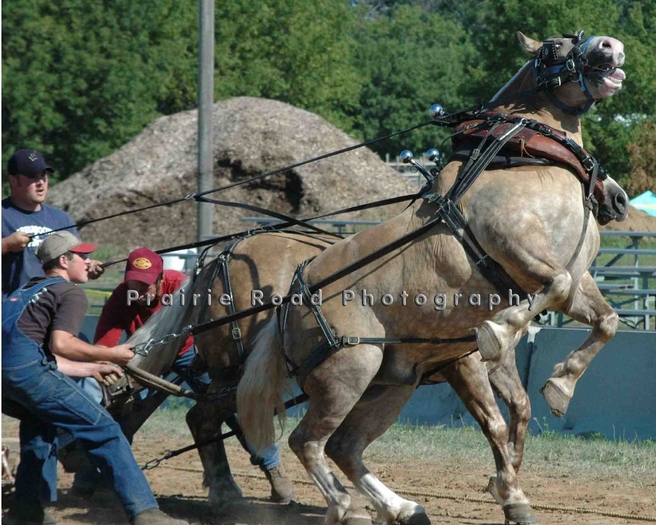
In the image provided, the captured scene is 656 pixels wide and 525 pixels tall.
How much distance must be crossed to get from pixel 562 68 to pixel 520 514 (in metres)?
2.34

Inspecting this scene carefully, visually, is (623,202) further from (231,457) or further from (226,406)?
(231,457)

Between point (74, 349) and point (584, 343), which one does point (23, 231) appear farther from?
point (584, 343)

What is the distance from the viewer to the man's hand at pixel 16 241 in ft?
18.8

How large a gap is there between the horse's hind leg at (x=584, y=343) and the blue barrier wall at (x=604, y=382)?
8.53 ft

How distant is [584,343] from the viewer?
5059 mm

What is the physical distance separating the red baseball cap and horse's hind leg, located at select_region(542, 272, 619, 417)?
2521 mm

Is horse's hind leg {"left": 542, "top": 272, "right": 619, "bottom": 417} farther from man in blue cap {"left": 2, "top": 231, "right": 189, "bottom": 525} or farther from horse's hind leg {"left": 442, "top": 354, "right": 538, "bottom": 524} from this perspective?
man in blue cap {"left": 2, "top": 231, "right": 189, "bottom": 525}

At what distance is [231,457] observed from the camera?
7.79 metres

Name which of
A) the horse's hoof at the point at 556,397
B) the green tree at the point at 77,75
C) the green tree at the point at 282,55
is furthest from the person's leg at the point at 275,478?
the green tree at the point at 282,55

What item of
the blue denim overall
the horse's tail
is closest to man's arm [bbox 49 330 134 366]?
the blue denim overall

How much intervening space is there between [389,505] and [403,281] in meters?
1.14

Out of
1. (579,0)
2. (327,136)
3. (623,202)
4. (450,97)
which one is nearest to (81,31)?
(327,136)

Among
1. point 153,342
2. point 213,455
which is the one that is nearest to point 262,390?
point 153,342

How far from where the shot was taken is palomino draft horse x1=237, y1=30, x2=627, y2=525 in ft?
15.4
